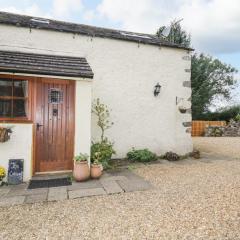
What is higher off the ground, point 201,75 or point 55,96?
point 201,75

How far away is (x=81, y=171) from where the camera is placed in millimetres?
6613

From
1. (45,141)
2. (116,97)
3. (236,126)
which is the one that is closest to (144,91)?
(116,97)

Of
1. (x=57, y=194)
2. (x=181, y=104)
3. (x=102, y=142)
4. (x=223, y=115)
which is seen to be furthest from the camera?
(x=223, y=115)

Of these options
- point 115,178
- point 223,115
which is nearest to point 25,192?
Result: point 115,178

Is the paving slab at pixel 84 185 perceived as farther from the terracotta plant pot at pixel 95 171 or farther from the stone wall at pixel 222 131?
the stone wall at pixel 222 131

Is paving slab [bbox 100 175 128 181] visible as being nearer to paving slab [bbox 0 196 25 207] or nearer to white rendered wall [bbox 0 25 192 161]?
white rendered wall [bbox 0 25 192 161]

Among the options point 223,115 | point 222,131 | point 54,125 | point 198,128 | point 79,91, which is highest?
point 79,91

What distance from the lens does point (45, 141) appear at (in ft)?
23.7

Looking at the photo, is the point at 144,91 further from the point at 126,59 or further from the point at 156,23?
the point at 156,23

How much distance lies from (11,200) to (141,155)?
4.63 m

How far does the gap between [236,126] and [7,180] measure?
17999 mm

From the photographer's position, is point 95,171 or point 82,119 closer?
point 95,171

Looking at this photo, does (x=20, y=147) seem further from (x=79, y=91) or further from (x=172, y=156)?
(x=172, y=156)

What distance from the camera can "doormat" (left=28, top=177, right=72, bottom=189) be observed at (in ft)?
20.5
